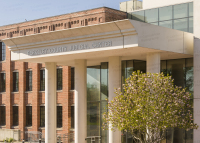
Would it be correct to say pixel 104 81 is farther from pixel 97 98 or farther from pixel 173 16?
pixel 173 16

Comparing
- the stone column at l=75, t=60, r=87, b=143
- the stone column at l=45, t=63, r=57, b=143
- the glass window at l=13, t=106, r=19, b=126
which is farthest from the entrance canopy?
the glass window at l=13, t=106, r=19, b=126

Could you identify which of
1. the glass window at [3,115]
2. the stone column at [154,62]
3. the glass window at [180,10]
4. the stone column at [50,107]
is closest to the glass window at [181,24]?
the glass window at [180,10]

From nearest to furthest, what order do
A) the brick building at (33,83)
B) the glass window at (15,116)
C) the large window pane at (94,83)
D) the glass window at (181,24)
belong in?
the glass window at (181,24), the large window pane at (94,83), the brick building at (33,83), the glass window at (15,116)

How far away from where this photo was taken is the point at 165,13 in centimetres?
2736

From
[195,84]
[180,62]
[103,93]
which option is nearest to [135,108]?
[195,84]

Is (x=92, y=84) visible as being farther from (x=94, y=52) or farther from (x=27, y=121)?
(x=27, y=121)

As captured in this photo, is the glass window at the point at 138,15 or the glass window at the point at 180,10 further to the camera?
the glass window at the point at 138,15

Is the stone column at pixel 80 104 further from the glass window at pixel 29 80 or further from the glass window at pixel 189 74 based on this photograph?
the glass window at pixel 29 80

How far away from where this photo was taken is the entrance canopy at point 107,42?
63.0ft

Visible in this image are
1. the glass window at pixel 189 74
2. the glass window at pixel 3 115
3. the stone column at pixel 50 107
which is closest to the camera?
the glass window at pixel 189 74

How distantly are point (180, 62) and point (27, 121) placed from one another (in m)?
20.1

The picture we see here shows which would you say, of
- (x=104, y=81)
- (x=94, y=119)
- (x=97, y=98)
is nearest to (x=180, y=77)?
(x=104, y=81)

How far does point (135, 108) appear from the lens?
1748 cm

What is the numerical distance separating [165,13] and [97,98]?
876 cm
